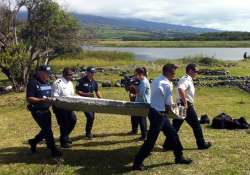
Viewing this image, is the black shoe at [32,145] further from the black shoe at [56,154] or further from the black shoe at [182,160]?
the black shoe at [182,160]

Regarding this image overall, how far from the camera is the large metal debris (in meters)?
12.1

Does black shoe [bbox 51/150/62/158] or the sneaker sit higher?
the sneaker

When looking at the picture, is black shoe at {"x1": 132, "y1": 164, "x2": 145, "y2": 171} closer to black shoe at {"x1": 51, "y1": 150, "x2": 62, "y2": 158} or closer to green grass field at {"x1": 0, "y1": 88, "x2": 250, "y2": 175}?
green grass field at {"x1": 0, "y1": 88, "x2": 250, "y2": 175}

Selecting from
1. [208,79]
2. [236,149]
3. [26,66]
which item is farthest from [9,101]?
[236,149]

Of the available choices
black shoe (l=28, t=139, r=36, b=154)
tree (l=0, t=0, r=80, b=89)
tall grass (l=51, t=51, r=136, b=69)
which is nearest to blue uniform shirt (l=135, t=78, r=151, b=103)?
black shoe (l=28, t=139, r=36, b=154)

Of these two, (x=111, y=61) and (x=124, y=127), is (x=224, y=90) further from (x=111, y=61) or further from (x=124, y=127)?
(x=111, y=61)

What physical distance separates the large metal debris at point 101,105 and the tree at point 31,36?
72.0ft

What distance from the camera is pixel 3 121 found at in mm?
20969

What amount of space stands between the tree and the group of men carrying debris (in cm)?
2000

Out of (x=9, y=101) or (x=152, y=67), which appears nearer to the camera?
(x=9, y=101)

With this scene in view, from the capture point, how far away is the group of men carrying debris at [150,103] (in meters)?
10.9

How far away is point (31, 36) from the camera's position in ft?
125

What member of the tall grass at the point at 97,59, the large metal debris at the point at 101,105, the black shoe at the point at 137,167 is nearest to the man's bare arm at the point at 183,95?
the large metal debris at the point at 101,105

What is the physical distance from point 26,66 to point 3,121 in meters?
13.8
